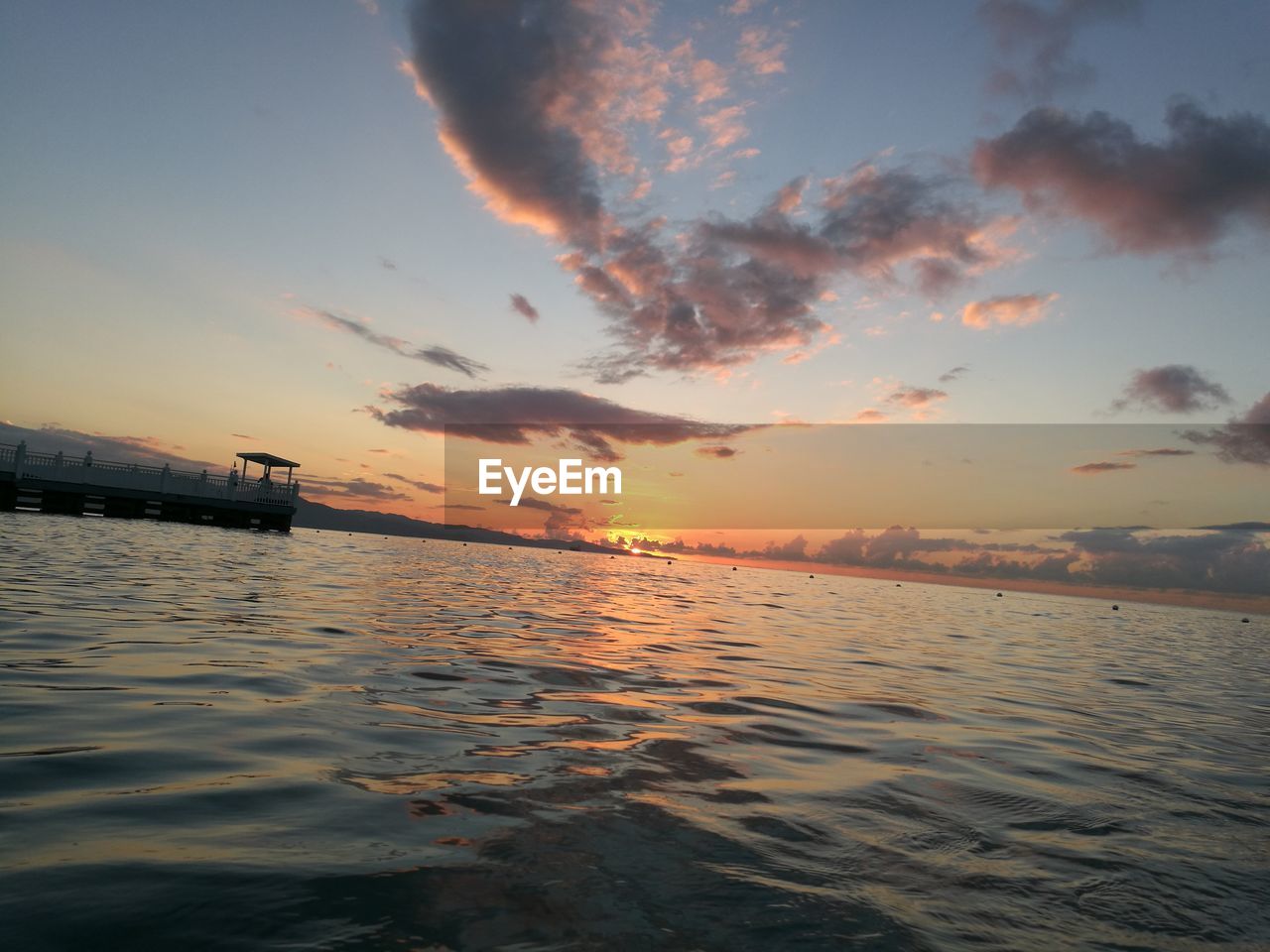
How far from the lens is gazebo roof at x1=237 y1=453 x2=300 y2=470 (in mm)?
48200

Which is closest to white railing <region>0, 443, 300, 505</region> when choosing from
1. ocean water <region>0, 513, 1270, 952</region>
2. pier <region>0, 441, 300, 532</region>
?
pier <region>0, 441, 300, 532</region>

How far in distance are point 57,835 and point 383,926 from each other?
193 centimetres

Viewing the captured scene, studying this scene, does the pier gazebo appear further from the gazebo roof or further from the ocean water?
the ocean water

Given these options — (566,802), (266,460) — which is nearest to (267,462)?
(266,460)

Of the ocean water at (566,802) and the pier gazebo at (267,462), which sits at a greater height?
the pier gazebo at (267,462)

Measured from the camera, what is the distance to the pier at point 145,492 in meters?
35.4

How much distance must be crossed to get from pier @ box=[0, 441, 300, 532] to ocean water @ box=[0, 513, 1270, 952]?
3341cm

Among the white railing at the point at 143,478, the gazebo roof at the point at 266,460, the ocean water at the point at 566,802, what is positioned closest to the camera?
the ocean water at the point at 566,802

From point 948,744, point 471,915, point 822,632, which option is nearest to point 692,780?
point 471,915

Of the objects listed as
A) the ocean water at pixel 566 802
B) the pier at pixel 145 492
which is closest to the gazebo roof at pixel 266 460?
the pier at pixel 145 492

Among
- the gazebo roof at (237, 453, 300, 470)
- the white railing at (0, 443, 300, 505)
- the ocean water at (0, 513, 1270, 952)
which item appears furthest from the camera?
the gazebo roof at (237, 453, 300, 470)

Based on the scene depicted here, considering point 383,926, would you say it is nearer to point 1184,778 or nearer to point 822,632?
point 1184,778

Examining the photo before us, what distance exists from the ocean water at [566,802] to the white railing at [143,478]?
33007 mm

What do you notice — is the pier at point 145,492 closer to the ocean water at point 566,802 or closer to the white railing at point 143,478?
the white railing at point 143,478
